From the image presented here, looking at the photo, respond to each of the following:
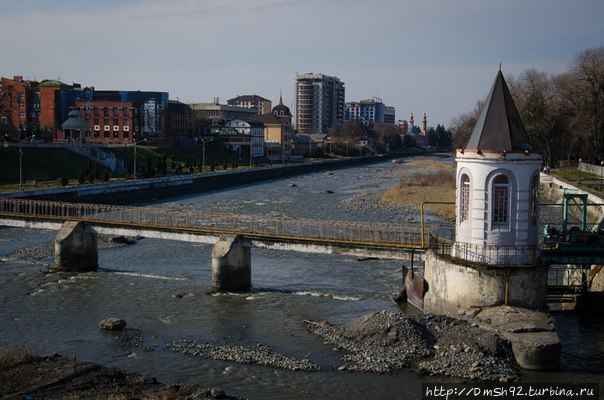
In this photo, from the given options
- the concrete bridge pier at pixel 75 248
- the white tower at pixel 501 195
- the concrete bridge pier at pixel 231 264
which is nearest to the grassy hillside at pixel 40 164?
the concrete bridge pier at pixel 75 248

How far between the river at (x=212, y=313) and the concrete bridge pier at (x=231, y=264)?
698mm

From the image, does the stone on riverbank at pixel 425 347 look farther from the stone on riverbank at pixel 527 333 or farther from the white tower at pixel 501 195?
the white tower at pixel 501 195

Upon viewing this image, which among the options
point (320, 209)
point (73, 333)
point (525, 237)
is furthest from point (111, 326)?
point (320, 209)

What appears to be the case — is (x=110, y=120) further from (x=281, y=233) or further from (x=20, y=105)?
(x=281, y=233)

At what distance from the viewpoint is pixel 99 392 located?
66.2ft

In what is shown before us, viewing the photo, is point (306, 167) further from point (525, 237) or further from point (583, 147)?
point (525, 237)

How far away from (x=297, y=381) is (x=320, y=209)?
48.2 m

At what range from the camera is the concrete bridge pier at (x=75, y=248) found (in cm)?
A: 3856

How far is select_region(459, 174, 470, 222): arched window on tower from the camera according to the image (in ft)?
89.0

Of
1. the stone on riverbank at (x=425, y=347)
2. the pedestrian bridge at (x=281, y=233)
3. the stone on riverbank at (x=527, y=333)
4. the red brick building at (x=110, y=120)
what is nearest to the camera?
the stone on riverbank at (x=425, y=347)

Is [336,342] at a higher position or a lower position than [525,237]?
lower

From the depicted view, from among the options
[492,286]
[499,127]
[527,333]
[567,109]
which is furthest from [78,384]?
[567,109]

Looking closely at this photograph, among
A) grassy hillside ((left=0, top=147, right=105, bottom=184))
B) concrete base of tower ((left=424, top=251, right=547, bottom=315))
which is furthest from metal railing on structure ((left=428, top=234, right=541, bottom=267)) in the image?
grassy hillside ((left=0, top=147, right=105, bottom=184))

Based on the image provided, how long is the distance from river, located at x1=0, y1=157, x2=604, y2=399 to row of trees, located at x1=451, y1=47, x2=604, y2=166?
5511 cm
